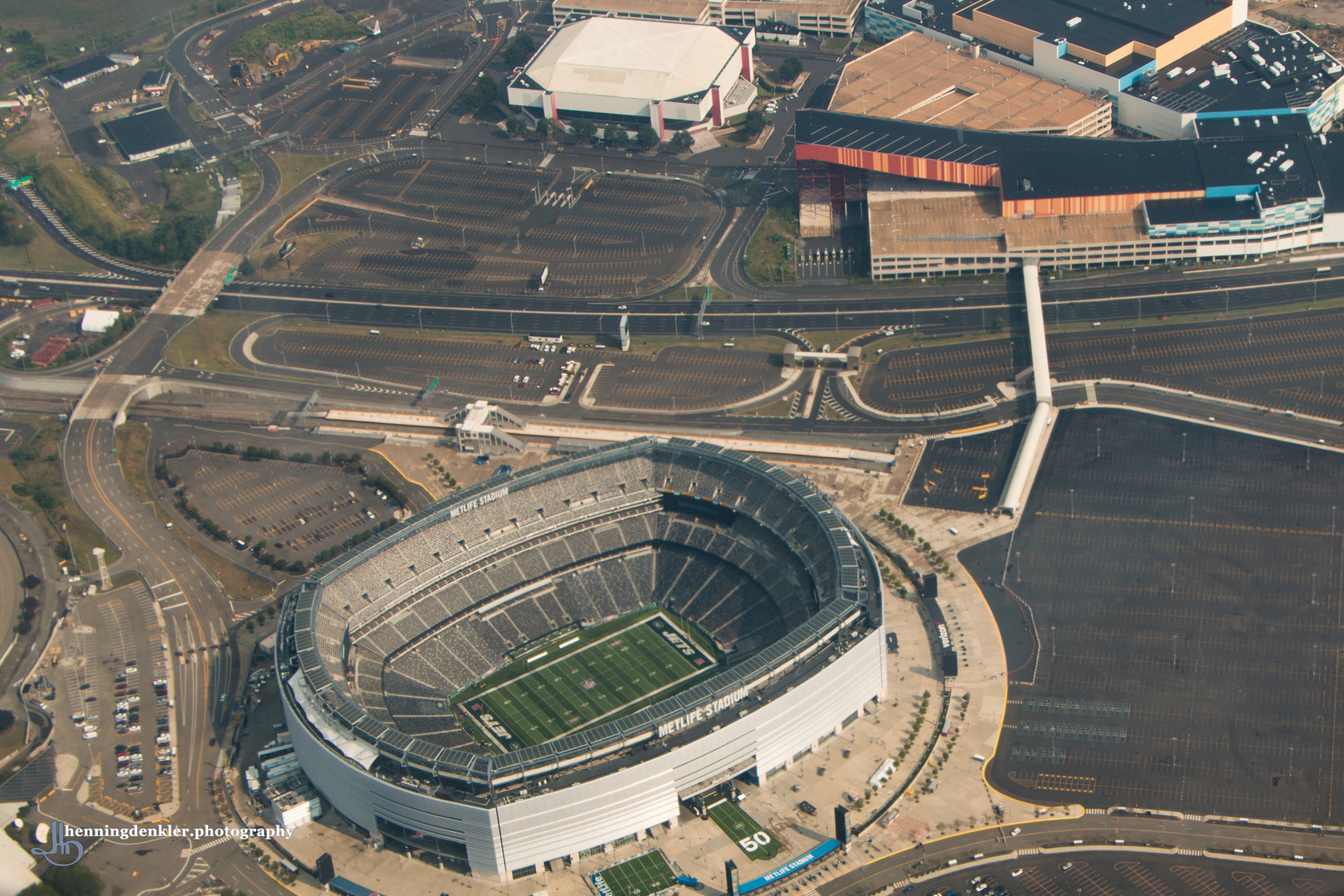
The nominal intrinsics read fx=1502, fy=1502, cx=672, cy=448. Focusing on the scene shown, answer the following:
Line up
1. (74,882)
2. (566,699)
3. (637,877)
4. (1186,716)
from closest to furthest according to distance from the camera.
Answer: (637,877) → (74,882) → (1186,716) → (566,699)

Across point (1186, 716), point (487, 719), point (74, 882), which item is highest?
point (74, 882)

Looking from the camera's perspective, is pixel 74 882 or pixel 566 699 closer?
pixel 74 882

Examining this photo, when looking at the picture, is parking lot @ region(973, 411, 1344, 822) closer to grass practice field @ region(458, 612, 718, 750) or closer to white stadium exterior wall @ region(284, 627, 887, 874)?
white stadium exterior wall @ region(284, 627, 887, 874)

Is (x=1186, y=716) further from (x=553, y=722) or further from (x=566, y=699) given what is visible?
(x=553, y=722)

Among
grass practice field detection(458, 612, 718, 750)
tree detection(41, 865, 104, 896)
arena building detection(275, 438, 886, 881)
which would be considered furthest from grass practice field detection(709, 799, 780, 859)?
tree detection(41, 865, 104, 896)

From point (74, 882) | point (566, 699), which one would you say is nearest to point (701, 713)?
point (566, 699)

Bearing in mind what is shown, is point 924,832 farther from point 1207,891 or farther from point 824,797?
point 1207,891

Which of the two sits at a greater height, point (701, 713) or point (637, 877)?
point (701, 713)

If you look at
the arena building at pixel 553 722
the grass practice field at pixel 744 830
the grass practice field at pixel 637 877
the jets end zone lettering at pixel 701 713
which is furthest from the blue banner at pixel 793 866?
the jets end zone lettering at pixel 701 713
